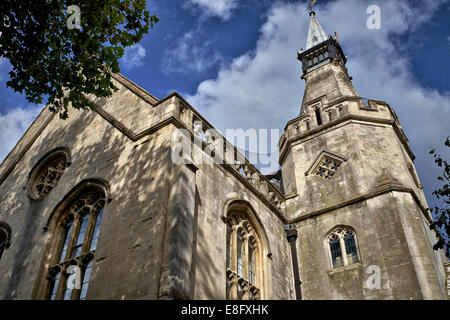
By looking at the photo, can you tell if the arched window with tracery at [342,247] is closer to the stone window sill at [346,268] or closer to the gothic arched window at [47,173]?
the stone window sill at [346,268]

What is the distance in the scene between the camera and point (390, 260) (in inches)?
484

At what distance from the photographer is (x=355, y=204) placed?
47.0 ft

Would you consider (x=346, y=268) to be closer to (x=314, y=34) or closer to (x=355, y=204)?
(x=355, y=204)

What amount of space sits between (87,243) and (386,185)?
9.69 meters

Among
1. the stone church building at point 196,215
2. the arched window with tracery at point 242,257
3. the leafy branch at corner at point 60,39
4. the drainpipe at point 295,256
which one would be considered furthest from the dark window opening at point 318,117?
the leafy branch at corner at point 60,39

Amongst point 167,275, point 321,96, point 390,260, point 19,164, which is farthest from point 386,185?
point 19,164

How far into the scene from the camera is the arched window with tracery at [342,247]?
44.1ft

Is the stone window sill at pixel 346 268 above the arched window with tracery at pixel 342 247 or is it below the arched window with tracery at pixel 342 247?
below

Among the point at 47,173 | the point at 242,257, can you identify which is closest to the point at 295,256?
the point at 242,257

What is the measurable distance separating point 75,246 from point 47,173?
166 inches

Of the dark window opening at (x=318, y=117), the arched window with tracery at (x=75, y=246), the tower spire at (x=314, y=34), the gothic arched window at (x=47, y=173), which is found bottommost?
the arched window with tracery at (x=75, y=246)

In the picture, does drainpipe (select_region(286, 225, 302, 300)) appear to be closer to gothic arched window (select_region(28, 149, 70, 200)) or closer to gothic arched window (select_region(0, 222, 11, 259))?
gothic arched window (select_region(28, 149, 70, 200))

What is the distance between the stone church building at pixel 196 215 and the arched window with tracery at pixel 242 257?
1.6 inches
